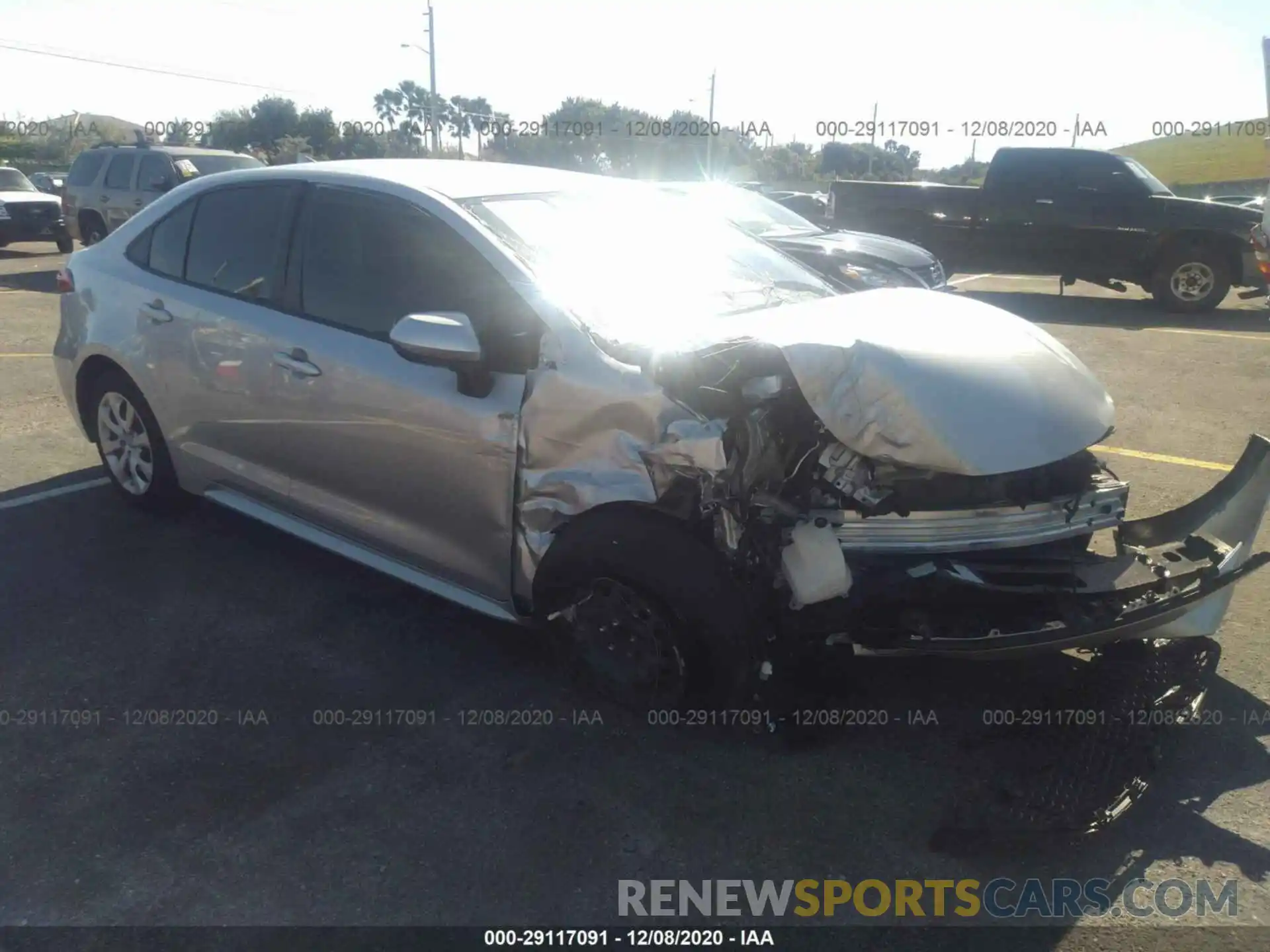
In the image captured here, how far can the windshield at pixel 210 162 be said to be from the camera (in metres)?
14.7

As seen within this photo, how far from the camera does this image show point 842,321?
11.3 feet

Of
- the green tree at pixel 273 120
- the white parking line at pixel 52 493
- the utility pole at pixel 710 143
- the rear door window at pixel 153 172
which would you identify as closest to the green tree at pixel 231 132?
the green tree at pixel 273 120

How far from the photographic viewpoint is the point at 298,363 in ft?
13.0

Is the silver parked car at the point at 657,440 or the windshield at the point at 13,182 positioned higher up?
the windshield at the point at 13,182

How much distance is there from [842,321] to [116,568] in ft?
11.0

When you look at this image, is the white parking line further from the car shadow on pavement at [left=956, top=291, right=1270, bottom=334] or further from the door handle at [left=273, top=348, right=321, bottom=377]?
the car shadow on pavement at [left=956, top=291, right=1270, bottom=334]

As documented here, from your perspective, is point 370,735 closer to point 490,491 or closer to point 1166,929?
point 490,491

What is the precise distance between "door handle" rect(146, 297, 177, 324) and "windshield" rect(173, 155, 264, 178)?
1111 cm

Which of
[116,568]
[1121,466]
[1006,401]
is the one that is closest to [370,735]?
[116,568]

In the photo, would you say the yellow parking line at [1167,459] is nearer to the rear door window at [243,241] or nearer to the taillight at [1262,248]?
the rear door window at [243,241]

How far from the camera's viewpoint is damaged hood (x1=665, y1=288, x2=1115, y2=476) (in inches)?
117

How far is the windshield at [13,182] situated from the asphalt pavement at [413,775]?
1692 centimetres

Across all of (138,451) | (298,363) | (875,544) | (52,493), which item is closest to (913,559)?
(875,544)

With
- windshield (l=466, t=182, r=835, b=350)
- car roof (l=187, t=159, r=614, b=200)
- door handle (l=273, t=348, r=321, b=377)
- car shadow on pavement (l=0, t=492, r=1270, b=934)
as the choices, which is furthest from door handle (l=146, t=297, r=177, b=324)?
windshield (l=466, t=182, r=835, b=350)
